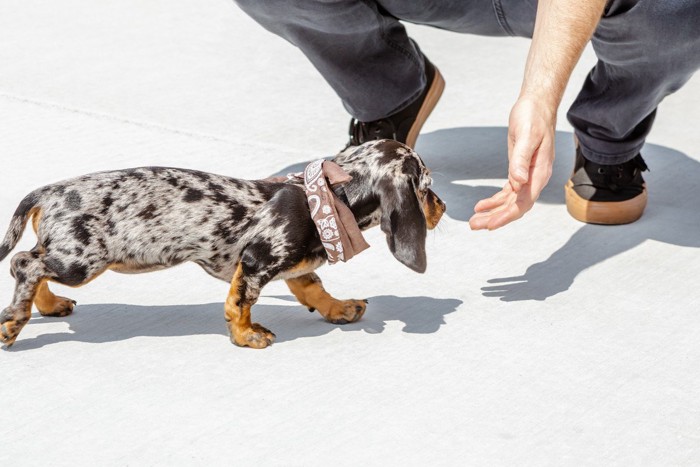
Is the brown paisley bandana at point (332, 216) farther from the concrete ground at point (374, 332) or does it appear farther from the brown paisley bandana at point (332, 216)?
the concrete ground at point (374, 332)

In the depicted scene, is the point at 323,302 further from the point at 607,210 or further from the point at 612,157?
the point at 612,157

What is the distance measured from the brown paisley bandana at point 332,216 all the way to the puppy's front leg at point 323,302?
0.21m

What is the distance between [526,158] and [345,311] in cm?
63

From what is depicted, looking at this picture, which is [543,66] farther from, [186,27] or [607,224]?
[186,27]

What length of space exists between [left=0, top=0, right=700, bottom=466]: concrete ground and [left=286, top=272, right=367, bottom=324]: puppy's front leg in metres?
0.03

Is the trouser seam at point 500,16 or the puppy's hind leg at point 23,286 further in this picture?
the trouser seam at point 500,16

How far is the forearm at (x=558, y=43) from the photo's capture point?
109 inches

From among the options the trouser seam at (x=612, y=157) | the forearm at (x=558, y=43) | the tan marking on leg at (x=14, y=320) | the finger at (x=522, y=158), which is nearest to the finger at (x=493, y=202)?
the finger at (x=522, y=158)

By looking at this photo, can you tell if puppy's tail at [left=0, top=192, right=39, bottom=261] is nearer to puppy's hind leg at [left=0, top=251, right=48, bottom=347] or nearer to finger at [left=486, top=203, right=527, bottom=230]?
puppy's hind leg at [left=0, top=251, right=48, bottom=347]

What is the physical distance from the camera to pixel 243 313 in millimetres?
2670

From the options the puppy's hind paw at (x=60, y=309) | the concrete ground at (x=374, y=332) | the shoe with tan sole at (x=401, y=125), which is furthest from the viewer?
the shoe with tan sole at (x=401, y=125)

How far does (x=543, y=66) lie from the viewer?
9.16 feet

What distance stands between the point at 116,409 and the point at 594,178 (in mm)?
1868

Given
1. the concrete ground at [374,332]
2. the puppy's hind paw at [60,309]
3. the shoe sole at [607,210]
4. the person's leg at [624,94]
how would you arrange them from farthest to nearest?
the shoe sole at [607,210], the person's leg at [624,94], the puppy's hind paw at [60,309], the concrete ground at [374,332]
